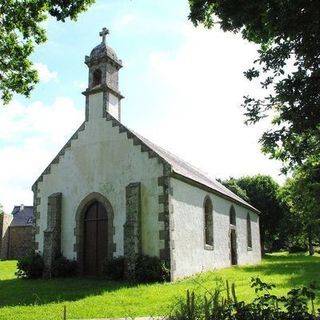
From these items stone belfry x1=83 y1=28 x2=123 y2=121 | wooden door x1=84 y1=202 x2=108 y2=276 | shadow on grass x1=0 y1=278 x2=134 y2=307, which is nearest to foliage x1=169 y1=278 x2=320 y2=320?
shadow on grass x1=0 y1=278 x2=134 y2=307

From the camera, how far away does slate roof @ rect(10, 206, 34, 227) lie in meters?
57.3

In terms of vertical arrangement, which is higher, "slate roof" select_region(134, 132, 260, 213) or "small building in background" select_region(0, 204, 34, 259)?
"slate roof" select_region(134, 132, 260, 213)

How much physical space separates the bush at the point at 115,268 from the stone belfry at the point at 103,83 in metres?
7.53

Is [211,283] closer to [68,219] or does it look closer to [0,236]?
[68,219]

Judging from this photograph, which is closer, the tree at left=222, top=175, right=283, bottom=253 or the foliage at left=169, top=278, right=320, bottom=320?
Answer: the foliage at left=169, top=278, right=320, bottom=320

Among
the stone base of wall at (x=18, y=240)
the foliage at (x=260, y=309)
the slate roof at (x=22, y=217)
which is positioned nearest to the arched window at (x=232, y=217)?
the foliage at (x=260, y=309)

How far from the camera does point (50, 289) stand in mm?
16891

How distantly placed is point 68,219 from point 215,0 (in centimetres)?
1527

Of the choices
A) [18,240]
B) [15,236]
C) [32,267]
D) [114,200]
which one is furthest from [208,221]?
[15,236]

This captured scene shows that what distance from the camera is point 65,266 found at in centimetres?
2097

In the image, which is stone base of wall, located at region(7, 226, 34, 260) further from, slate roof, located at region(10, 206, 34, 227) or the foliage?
the foliage

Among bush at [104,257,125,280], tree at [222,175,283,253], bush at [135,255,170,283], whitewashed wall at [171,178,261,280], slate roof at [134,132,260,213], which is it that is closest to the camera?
bush at [135,255,170,283]

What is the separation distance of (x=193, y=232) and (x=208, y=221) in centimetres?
303

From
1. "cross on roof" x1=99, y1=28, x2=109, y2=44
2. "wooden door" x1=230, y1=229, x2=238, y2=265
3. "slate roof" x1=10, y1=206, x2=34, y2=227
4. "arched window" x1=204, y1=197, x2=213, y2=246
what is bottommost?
"wooden door" x1=230, y1=229, x2=238, y2=265
